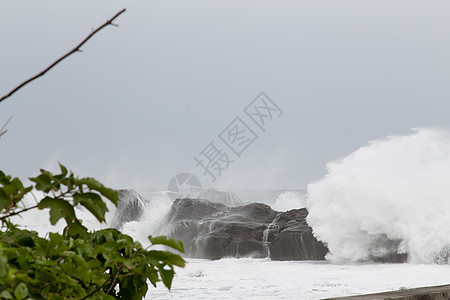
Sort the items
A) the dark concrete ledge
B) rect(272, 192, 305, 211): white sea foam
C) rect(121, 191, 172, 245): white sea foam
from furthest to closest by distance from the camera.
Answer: rect(272, 192, 305, 211): white sea foam → rect(121, 191, 172, 245): white sea foam → the dark concrete ledge

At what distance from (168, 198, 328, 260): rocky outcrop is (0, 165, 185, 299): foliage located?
34.5 feet

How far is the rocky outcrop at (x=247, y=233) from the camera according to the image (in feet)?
37.5

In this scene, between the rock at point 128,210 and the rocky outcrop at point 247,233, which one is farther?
the rock at point 128,210

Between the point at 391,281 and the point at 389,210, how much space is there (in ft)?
11.9

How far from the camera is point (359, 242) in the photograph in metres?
11.4

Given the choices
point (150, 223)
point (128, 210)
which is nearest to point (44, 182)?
point (150, 223)

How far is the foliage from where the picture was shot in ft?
2.65

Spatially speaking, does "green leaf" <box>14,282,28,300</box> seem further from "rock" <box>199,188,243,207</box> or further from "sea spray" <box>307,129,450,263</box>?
"rock" <box>199,188,243,207</box>

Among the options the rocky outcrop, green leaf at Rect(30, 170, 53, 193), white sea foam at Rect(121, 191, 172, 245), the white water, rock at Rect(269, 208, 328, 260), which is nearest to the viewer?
green leaf at Rect(30, 170, 53, 193)

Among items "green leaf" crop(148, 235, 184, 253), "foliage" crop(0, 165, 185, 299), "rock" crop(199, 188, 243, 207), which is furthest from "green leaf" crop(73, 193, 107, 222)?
"rock" crop(199, 188, 243, 207)

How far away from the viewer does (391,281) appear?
332 inches

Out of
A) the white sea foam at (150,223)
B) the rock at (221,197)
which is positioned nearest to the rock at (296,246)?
the white sea foam at (150,223)

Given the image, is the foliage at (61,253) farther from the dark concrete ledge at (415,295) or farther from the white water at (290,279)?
the white water at (290,279)

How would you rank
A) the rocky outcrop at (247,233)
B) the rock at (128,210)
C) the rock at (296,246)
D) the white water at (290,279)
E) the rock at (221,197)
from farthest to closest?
the rock at (221,197) < the rock at (128,210) < the rocky outcrop at (247,233) < the rock at (296,246) < the white water at (290,279)
